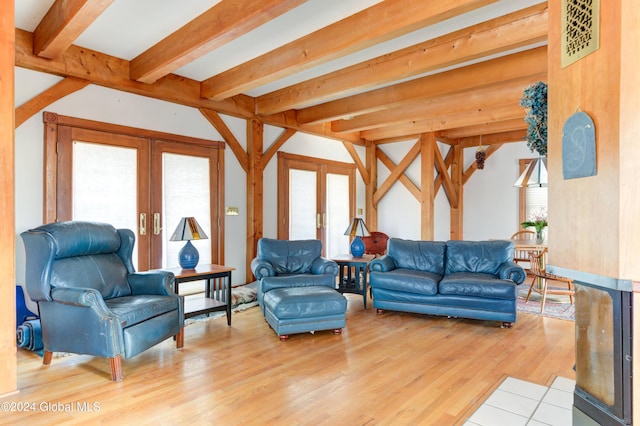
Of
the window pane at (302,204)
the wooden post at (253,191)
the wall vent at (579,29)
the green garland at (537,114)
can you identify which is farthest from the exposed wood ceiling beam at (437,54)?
the window pane at (302,204)

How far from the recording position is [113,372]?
279 cm

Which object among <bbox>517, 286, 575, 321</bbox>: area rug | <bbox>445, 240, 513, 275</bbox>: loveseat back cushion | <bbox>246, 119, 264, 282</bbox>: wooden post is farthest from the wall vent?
<bbox>246, 119, 264, 282</bbox>: wooden post

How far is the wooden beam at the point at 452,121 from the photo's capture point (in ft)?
18.4

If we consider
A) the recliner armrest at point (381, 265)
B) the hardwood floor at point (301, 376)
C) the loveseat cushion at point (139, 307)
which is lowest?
the hardwood floor at point (301, 376)

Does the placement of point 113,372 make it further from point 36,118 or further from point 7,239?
point 36,118

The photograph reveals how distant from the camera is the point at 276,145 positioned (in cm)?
622

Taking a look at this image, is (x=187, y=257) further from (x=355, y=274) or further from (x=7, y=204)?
(x=355, y=274)

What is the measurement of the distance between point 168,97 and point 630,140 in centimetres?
472

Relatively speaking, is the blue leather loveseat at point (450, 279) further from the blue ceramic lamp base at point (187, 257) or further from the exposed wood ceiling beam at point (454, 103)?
the blue ceramic lamp base at point (187, 257)

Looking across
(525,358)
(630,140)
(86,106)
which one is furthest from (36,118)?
(525,358)

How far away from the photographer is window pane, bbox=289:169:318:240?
259 inches

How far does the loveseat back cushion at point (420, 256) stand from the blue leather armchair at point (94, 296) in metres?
2.93

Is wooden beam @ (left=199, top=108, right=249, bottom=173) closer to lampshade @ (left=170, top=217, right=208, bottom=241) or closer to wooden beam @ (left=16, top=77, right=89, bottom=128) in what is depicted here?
wooden beam @ (left=16, top=77, right=89, bottom=128)

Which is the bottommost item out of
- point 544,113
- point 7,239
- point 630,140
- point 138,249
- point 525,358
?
point 525,358
